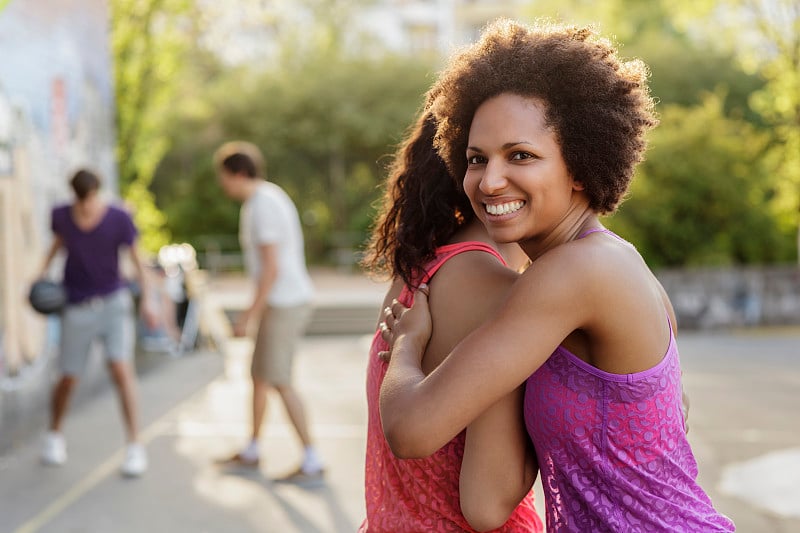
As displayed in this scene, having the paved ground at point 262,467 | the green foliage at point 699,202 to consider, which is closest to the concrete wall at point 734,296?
the green foliage at point 699,202

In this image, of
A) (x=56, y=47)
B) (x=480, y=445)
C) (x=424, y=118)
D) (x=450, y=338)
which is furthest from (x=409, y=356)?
(x=56, y=47)

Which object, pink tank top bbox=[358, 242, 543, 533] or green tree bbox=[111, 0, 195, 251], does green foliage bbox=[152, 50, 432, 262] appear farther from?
pink tank top bbox=[358, 242, 543, 533]

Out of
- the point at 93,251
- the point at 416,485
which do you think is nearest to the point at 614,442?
the point at 416,485

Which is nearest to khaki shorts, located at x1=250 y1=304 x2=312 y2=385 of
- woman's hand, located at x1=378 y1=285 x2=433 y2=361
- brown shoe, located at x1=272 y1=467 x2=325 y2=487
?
brown shoe, located at x1=272 y1=467 x2=325 y2=487

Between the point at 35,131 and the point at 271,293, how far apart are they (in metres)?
2.87

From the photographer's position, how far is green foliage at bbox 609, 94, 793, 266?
14.3 m

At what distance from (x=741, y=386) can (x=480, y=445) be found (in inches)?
315

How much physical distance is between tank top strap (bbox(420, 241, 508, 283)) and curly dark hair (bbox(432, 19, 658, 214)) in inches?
7.0

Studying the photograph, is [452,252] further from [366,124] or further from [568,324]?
[366,124]

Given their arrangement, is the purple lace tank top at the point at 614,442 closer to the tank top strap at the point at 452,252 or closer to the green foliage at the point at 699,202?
the tank top strap at the point at 452,252

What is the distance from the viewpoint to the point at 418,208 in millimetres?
1725

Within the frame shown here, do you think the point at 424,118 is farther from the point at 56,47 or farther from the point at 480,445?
the point at 56,47

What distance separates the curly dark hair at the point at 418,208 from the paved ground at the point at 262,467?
3.16 meters

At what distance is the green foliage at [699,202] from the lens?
1430cm
